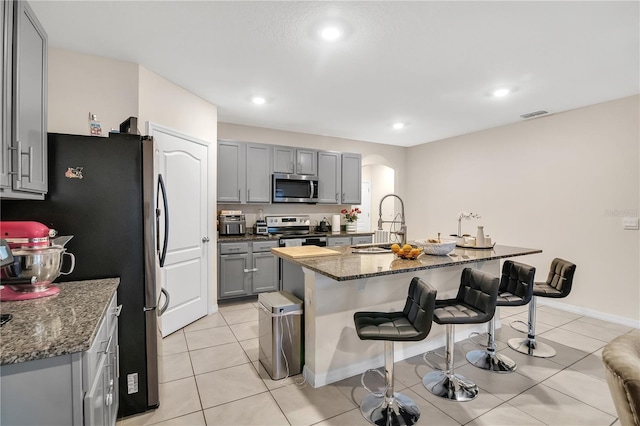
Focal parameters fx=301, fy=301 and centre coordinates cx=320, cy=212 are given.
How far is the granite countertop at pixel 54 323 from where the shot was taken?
101 centimetres

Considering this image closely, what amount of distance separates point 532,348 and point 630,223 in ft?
6.84

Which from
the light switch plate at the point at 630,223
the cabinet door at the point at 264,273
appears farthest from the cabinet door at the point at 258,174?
the light switch plate at the point at 630,223

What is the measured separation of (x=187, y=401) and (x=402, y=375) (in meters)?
1.64

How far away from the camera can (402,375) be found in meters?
2.46

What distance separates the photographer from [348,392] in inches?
87.0

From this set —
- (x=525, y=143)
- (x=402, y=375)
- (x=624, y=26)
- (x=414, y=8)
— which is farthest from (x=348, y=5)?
(x=525, y=143)

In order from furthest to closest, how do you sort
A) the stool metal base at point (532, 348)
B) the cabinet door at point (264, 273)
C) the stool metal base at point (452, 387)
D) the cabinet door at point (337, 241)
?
the cabinet door at point (337, 241) < the cabinet door at point (264, 273) < the stool metal base at point (532, 348) < the stool metal base at point (452, 387)

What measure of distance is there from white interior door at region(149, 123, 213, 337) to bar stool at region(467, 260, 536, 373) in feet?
9.73

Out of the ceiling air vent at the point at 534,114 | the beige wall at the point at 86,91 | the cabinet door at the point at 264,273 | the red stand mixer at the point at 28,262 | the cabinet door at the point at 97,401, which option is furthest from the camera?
the cabinet door at the point at 264,273

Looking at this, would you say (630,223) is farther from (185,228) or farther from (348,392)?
(185,228)

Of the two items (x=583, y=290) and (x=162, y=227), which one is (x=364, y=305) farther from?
(x=583, y=290)

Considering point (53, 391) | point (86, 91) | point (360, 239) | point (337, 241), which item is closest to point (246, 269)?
point (337, 241)

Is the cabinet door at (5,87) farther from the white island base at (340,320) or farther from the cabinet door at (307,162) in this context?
the cabinet door at (307,162)

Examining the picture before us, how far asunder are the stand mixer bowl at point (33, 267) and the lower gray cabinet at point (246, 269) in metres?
2.53
